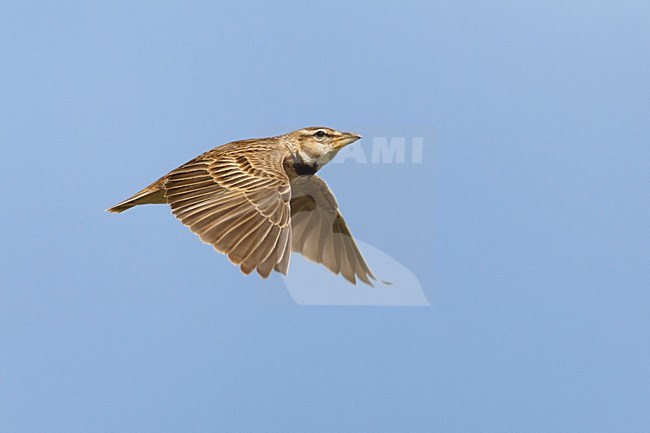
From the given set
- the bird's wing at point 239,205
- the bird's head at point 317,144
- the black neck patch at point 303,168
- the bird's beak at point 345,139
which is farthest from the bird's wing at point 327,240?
the bird's wing at point 239,205

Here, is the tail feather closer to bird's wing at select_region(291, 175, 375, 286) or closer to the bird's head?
the bird's head

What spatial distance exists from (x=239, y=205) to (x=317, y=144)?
1.35 m

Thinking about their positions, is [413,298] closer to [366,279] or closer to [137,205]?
[366,279]

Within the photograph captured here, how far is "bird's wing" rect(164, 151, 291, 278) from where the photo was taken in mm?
6570

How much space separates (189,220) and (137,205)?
1.56m

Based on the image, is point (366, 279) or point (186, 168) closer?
point (186, 168)

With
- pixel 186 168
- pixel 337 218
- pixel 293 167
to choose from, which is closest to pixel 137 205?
pixel 186 168

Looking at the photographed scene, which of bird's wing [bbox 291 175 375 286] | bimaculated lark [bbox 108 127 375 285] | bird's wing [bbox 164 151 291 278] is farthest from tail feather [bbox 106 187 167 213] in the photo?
bird's wing [bbox 291 175 375 286]

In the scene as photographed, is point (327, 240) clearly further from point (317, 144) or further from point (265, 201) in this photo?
point (265, 201)

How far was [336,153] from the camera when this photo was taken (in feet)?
26.9

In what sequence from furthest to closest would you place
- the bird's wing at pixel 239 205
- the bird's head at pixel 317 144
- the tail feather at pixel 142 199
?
the bird's head at pixel 317 144 < the tail feather at pixel 142 199 < the bird's wing at pixel 239 205

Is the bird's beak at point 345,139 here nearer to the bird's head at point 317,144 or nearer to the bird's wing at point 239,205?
the bird's head at point 317,144

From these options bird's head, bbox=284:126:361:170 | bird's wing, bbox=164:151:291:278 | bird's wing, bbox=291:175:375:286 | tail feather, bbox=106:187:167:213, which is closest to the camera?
bird's wing, bbox=164:151:291:278

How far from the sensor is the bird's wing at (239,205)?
657 centimetres
